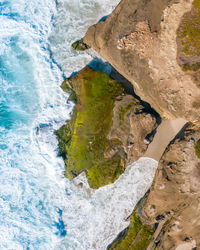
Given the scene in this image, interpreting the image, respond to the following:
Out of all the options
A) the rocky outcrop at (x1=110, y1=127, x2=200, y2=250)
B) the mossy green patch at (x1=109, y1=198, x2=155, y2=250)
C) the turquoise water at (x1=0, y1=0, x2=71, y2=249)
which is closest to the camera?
the rocky outcrop at (x1=110, y1=127, x2=200, y2=250)

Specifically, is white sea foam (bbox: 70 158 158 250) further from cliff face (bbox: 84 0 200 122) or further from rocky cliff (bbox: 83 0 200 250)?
cliff face (bbox: 84 0 200 122)

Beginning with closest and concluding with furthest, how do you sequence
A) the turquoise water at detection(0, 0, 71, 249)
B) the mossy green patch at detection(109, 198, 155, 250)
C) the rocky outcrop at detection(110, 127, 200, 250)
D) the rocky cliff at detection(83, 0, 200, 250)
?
the rocky cliff at detection(83, 0, 200, 250), the rocky outcrop at detection(110, 127, 200, 250), the mossy green patch at detection(109, 198, 155, 250), the turquoise water at detection(0, 0, 71, 249)

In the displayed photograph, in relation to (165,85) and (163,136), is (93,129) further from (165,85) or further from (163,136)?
(165,85)

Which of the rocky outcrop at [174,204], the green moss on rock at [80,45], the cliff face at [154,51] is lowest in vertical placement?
the rocky outcrop at [174,204]

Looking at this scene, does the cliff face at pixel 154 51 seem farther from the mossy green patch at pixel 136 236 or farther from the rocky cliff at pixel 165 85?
the mossy green patch at pixel 136 236

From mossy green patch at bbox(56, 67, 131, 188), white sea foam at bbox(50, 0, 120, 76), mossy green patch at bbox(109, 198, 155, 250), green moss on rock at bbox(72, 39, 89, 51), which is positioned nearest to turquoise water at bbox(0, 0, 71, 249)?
white sea foam at bbox(50, 0, 120, 76)

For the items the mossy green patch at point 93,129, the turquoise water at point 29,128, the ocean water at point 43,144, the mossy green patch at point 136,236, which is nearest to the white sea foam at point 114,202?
the ocean water at point 43,144

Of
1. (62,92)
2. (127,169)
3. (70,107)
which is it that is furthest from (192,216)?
(62,92)
